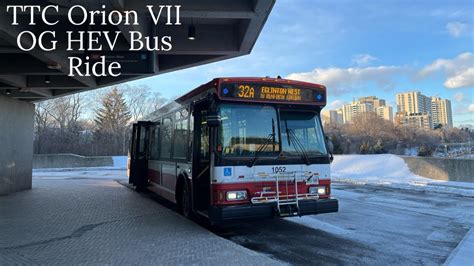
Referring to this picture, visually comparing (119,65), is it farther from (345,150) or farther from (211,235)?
(345,150)

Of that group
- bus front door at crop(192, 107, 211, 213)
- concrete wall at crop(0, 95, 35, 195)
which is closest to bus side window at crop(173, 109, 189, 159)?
bus front door at crop(192, 107, 211, 213)

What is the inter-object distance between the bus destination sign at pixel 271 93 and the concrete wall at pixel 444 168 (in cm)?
1695

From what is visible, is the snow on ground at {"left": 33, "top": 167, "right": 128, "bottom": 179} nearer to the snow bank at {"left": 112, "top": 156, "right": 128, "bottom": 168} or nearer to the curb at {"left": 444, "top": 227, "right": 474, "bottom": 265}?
the snow bank at {"left": 112, "top": 156, "right": 128, "bottom": 168}

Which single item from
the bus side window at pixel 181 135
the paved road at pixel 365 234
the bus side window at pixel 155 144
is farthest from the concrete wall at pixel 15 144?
the paved road at pixel 365 234

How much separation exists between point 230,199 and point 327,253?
6.61 feet

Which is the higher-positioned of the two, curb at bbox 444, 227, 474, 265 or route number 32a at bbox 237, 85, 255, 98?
route number 32a at bbox 237, 85, 255, 98

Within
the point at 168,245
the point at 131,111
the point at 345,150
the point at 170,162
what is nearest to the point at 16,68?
the point at 170,162

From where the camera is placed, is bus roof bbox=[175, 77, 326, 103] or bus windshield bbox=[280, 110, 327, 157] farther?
bus windshield bbox=[280, 110, 327, 157]

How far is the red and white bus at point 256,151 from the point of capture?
23.3 feet

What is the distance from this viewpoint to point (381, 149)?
3722 cm

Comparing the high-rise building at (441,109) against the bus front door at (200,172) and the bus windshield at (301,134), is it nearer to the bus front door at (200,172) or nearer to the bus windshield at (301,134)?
the bus windshield at (301,134)

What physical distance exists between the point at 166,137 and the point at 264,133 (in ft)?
15.7

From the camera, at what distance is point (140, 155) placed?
15109 millimetres

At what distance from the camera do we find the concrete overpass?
24.9 feet
